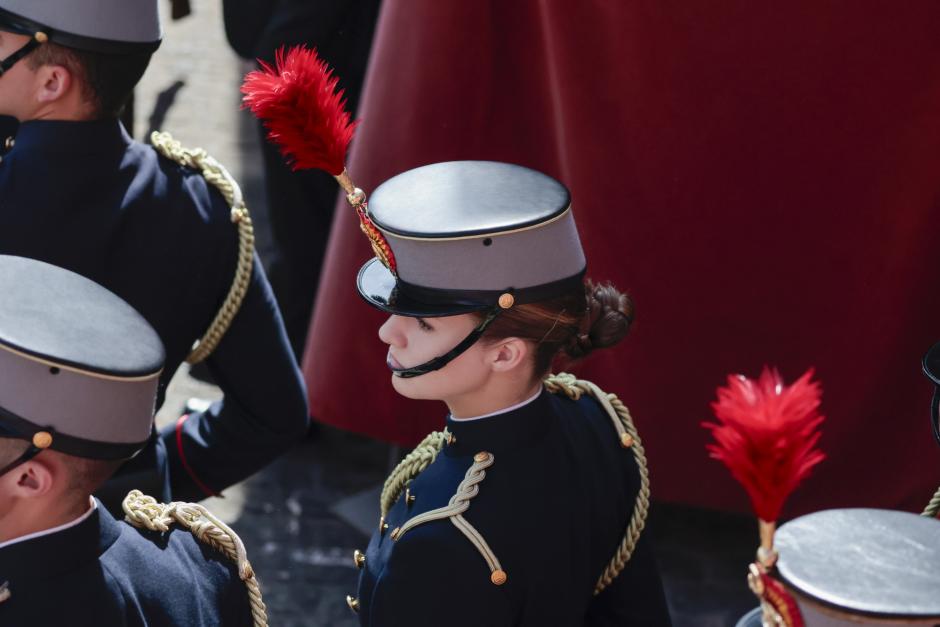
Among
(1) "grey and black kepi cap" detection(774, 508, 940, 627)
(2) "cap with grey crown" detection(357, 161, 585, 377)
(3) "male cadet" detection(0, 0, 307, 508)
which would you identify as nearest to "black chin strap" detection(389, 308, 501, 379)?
(2) "cap with grey crown" detection(357, 161, 585, 377)

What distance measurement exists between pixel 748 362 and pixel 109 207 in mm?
1872

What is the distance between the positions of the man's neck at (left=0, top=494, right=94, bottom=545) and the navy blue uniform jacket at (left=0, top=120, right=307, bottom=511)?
0.80 meters

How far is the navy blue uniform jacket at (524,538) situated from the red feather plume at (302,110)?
508 millimetres

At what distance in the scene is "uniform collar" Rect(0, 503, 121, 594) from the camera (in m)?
2.04

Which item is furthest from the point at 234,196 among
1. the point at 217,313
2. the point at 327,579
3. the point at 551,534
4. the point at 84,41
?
the point at 327,579

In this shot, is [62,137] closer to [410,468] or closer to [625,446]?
[410,468]

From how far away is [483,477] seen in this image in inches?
92.7

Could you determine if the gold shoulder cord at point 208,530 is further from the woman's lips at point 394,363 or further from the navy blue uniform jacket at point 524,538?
the woman's lips at point 394,363

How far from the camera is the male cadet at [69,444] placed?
2033 mm

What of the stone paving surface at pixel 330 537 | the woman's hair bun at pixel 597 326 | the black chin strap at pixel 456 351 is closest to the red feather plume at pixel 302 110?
the black chin strap at pixel 456 351

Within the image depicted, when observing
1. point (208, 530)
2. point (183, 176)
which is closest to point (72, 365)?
point (208, 530)

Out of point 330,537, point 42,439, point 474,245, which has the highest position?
point 474,245

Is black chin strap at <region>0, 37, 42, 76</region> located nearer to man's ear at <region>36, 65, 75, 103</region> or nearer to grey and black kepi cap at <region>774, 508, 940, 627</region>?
man's ear at <region>36, 65, 75, 103</region>

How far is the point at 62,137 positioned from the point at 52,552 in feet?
3.35
